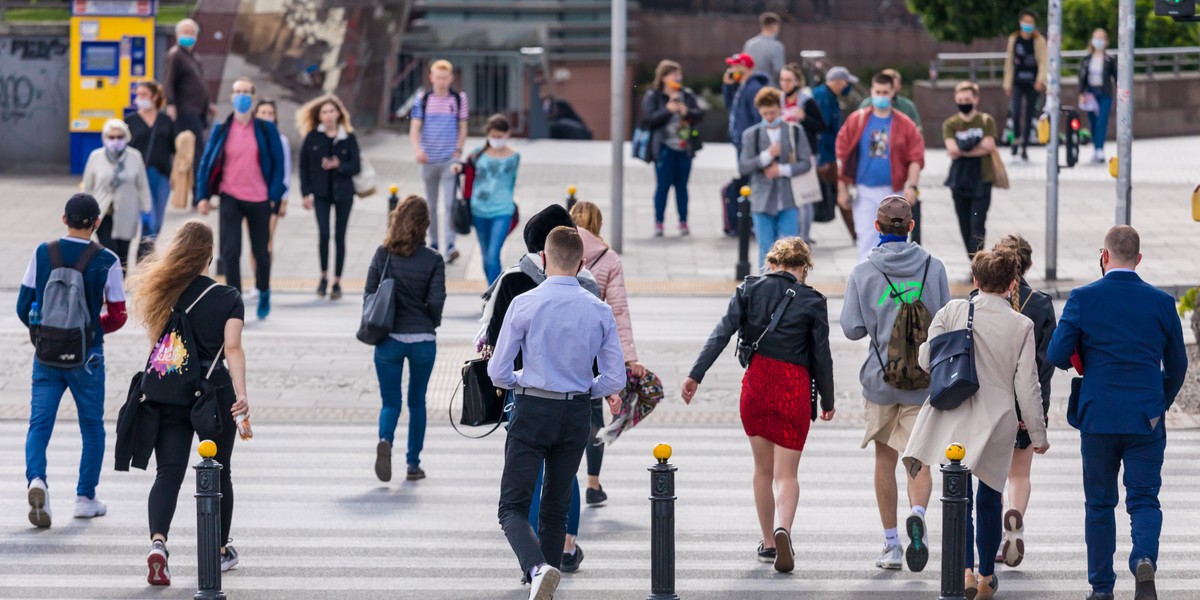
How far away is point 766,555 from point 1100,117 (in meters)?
Answer: 18.8

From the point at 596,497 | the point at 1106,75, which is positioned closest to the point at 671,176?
the point at 1106,75

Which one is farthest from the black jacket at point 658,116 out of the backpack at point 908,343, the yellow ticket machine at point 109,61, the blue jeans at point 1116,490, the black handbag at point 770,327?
the blue jeans at point 1116,490

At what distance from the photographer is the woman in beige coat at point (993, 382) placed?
759 cm

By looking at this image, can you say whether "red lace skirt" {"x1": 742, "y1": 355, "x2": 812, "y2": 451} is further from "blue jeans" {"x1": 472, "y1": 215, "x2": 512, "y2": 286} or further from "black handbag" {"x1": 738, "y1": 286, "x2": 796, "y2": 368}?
"blue jeans" {"x1": 472, "y1": 215, "x2": 512, "y2": 286}

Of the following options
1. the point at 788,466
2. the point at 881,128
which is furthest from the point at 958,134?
the point at 788,466

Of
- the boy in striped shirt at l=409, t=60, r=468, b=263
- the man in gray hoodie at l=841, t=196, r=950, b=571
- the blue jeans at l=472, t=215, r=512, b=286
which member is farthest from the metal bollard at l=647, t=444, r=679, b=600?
the boy in striped shirt at l=409, t=60, r=468, b=263

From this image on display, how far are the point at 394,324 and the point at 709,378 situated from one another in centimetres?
373

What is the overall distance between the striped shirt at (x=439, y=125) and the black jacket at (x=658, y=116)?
2.40 meters

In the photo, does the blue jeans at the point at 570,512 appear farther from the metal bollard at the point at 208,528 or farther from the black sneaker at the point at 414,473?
the black sneaker at the point at 414,473

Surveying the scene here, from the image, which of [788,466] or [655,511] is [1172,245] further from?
[655,511]

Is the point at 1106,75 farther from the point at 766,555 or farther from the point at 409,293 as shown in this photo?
the point at 766,555

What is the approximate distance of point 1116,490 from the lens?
299 inches

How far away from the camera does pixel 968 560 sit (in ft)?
26.3

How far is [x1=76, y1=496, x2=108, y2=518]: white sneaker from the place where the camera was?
9133mm
